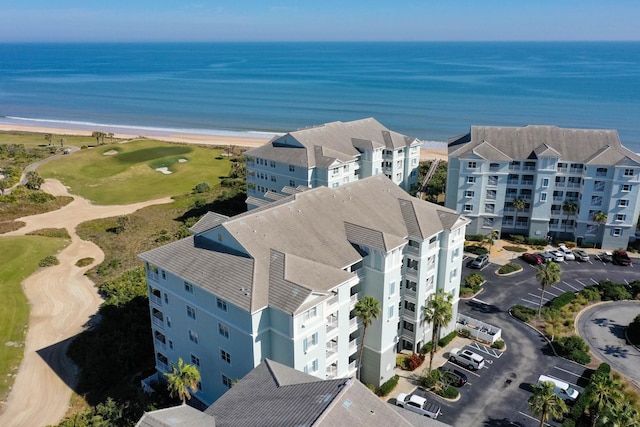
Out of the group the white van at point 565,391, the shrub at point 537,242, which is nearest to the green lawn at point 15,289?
the white van at point 565,391

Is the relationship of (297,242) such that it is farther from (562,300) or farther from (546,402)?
(562,300)

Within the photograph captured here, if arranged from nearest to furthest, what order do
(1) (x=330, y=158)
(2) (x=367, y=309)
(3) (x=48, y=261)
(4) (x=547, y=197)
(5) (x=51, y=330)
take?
(2) (x=367, y=309)
(5) (x=51, y=330)
(3) (x=48, y=261)
(1) (x=330, y=158)
(4) (x=547, y=197)

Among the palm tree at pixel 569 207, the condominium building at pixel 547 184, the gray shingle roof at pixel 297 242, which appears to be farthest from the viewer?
the palm tree at pixel 569 207

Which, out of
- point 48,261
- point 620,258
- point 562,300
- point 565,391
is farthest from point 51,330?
point 620,258

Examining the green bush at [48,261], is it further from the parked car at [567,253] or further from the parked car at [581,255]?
the parked car at [581,255]

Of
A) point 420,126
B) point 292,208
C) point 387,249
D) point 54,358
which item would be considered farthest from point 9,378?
point 420,126

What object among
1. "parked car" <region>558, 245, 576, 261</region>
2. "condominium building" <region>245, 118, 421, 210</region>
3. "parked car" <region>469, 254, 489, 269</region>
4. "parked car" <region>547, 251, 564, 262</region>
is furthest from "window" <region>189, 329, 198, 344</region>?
"parked car" <region>558, 245, 576, 261</region>

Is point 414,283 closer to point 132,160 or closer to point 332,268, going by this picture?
point 332,268
